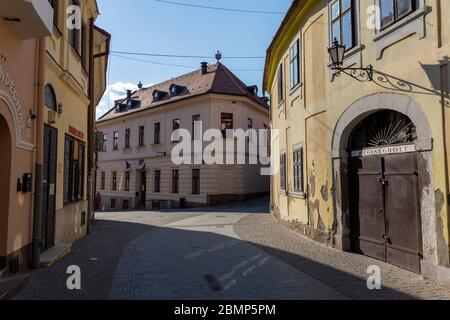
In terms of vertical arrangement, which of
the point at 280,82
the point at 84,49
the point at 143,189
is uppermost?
the point at 84,49

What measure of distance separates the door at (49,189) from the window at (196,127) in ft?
55.6

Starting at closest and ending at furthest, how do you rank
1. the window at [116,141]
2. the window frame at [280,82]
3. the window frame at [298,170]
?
1. the window frame at [298,170]
2. the window frame at [280,82]
3. the window at [116,141]

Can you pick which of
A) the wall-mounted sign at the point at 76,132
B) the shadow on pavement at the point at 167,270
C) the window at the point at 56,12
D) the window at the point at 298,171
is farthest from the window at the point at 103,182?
the window at the point at 56,12

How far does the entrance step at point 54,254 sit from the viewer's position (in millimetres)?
7078

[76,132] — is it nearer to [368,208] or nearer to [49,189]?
[49,189]

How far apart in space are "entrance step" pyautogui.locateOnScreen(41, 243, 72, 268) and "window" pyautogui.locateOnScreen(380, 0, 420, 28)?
7744 millimetres

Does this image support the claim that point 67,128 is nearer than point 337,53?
No

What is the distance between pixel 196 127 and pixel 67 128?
16.2 metres

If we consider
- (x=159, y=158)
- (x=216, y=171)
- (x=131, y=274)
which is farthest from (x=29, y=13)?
(x=159, y=158)

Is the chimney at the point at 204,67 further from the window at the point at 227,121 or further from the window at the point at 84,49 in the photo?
the window at the point at 84,49

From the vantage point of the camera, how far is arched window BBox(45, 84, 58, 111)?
8070 mm

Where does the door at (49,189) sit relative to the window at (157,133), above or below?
below

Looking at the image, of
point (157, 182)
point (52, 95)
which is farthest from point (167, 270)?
point (157, 182)

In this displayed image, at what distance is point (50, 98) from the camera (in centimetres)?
837
